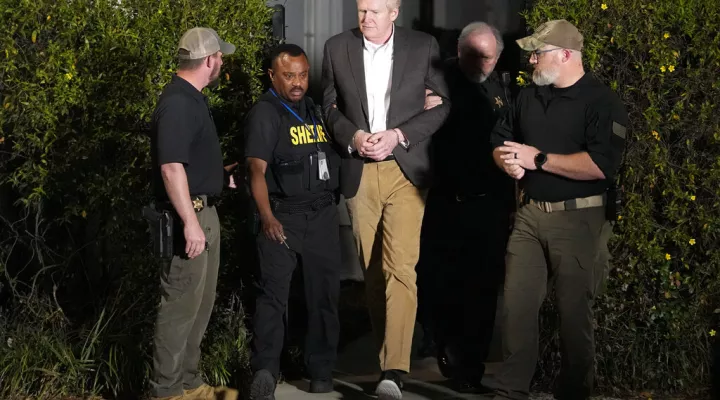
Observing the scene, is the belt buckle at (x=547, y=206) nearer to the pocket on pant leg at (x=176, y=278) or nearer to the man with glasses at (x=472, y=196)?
the man with glasses at (x=472, y=196)

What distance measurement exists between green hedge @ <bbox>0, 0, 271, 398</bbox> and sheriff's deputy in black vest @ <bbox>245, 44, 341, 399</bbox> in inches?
17.0

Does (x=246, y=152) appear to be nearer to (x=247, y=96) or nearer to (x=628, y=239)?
(x=247, y=96)

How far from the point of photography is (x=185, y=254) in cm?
588

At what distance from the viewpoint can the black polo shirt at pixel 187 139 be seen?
226 inches

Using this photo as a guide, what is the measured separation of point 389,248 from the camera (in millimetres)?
6586

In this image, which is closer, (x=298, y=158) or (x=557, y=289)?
(x=557, y=289)

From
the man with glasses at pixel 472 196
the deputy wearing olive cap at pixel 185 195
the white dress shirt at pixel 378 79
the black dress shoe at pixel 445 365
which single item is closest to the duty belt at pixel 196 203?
the deputy wearing olive cap at pixel 185 195

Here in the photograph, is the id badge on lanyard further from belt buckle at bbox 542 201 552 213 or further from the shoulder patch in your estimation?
the shoulder patch

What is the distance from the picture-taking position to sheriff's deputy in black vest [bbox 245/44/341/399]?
6.43 metres

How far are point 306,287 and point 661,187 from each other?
6.82 feet

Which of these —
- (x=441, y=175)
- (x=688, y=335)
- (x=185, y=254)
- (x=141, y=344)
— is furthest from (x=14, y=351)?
(x=688, y=335)

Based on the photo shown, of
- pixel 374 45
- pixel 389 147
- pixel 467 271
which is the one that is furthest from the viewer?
pixel 467 271

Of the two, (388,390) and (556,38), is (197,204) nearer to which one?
(388,390)

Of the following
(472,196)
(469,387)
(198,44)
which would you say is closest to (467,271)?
(472,196)
